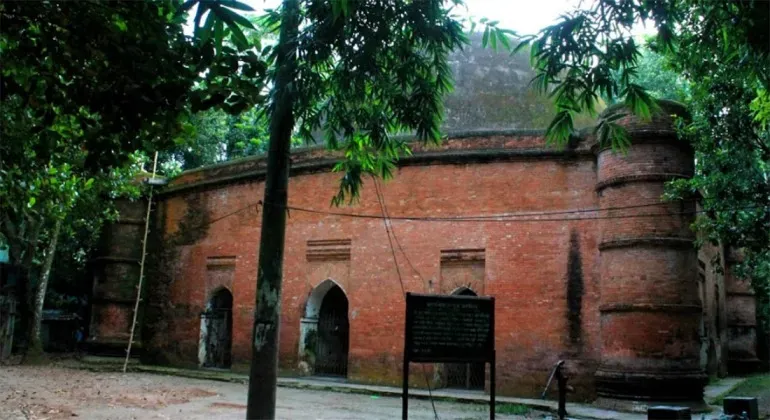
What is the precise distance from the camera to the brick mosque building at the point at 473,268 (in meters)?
10.3

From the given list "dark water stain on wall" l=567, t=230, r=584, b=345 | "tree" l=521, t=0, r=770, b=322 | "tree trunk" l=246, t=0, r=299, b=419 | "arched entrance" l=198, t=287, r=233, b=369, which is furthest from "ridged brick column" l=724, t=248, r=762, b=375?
"tree trunk" l=246, t=0, r=299, b=419

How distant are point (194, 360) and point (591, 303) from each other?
900 centimetres

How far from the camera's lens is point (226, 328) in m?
15.8

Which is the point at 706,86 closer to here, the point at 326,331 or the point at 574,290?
the point at 574,290

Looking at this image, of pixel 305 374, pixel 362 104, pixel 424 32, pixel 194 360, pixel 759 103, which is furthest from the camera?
pixel 194 360

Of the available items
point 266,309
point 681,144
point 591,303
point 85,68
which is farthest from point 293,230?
point 85,68

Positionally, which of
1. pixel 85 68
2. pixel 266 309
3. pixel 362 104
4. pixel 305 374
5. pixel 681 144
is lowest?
pixel 305 374

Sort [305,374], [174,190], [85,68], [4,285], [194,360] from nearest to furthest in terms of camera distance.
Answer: [85,68], [305,374], [194,360], [174,190], [4,285]

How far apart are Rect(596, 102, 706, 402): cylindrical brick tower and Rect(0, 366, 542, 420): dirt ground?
5.35 ft

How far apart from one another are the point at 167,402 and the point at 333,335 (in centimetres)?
455

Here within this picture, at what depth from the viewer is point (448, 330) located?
6.93m

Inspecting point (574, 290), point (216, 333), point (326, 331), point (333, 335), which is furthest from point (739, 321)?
point (216, 333)

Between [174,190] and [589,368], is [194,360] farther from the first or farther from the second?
[589,368]

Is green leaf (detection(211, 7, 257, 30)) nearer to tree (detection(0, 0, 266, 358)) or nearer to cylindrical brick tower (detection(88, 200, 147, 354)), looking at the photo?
tree (detection(0, 0, 266, 358))
